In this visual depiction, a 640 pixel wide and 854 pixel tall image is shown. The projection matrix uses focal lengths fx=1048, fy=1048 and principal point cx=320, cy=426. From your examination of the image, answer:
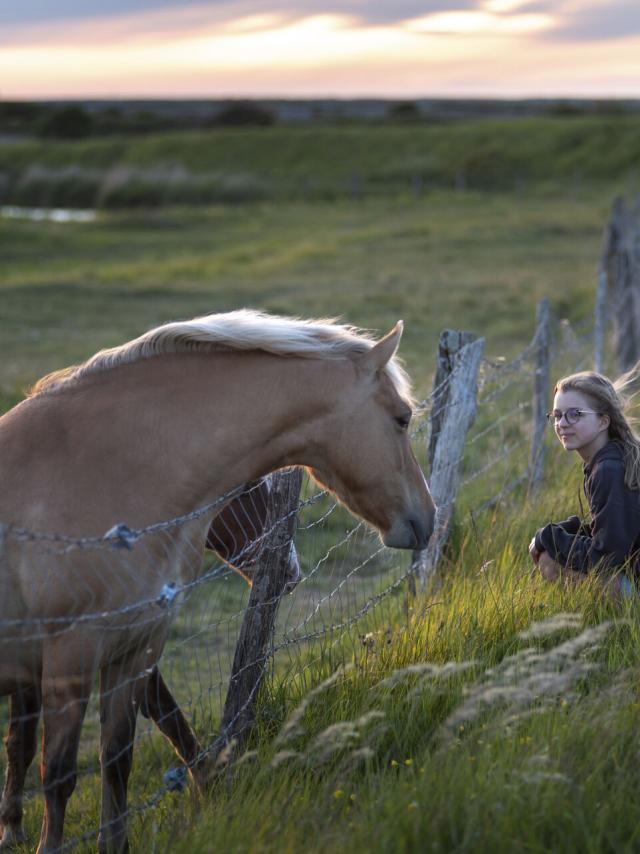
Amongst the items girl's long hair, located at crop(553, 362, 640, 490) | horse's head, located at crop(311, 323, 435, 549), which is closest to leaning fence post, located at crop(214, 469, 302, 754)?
horse's head, located at crop(311, 323, 435, 549)

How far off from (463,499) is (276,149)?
1864 inches

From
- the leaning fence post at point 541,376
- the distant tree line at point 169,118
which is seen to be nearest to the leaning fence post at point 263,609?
the leaning fence post at point 541,376

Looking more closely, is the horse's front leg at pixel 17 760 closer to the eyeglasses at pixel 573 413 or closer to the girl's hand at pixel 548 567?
the girl's hand at pixel 548 567

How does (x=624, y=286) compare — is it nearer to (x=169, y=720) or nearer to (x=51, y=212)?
(x=169, y=720)

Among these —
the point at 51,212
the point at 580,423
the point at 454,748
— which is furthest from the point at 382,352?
the point at 51,212

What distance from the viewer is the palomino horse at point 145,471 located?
10.0 ft

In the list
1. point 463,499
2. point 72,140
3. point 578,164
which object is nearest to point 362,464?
point 463,499

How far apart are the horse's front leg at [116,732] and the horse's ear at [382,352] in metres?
1.18

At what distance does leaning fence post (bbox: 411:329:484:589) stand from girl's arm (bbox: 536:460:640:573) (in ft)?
3.55

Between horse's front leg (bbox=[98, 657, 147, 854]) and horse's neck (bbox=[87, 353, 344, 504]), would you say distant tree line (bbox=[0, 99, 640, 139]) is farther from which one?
horse's front leg (bbox=[98, 657, 147, 854])

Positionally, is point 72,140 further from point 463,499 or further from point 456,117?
point 463,499

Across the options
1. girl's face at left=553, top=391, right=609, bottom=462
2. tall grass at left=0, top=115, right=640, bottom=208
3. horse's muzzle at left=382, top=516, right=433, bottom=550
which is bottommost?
horse's muzzle at left=382, top=516, right=433, bottom=550

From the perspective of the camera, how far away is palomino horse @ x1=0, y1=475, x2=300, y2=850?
3760 millimetres

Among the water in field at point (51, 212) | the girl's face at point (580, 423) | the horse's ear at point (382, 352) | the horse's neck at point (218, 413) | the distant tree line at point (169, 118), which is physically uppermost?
the distant tree line at point (169, 118)
